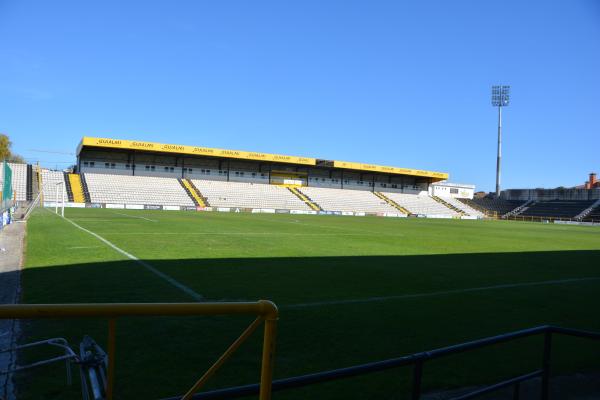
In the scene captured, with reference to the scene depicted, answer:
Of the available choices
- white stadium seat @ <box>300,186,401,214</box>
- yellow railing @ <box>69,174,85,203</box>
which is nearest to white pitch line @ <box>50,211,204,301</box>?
yellow railing @ <box>69,174,85,203</box>

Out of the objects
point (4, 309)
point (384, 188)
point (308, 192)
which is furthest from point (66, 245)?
point (384, 188)

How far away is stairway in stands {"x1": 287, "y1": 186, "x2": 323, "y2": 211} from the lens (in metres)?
60.0

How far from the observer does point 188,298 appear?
7074 mm

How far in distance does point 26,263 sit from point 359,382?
348 inches

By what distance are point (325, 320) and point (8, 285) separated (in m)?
5.59

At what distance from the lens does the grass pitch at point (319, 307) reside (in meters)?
4.20

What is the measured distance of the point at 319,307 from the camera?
6.83 metres

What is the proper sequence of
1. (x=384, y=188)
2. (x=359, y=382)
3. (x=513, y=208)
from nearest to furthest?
(x=359, y=382), (x=513, y=208), (x=384, y=188)

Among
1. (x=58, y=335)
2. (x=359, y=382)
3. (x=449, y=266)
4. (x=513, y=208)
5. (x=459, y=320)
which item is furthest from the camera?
(x=513, y=208)

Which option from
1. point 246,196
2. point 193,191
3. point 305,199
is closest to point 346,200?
point 305,199

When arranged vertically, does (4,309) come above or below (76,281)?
above

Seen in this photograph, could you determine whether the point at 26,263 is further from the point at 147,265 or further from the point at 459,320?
the point at 459,320

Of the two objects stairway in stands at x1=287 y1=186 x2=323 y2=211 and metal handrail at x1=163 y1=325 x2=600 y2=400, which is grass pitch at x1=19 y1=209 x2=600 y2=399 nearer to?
metal handrail at x1=163 y1=325 x2=600 y2=400

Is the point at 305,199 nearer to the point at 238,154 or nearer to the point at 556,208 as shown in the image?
the point at 238,154
